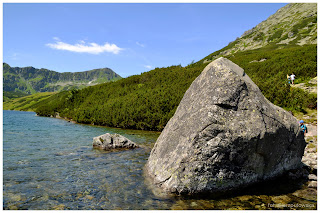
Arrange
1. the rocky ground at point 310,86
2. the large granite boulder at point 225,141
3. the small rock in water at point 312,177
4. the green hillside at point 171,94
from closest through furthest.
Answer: the large granite boulder at point 225,141, the small rock in water at point 312,177, the green hillside at point 171,94, the rocky ground at point 310,86

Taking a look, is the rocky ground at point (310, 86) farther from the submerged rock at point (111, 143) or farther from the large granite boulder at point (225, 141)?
the submerged rock at point (111, 143)

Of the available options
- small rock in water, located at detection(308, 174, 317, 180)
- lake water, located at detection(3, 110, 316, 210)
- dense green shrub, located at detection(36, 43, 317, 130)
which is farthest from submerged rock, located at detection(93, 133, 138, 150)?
dense green shrub, located at detection(36, 43, 317, 130)

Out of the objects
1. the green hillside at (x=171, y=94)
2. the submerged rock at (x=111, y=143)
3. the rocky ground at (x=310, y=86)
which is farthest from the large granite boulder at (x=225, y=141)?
the rocky ground at (x=310, y=86)

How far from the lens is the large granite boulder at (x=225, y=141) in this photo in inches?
303

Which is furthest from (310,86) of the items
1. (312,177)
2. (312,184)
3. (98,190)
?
(98,190)

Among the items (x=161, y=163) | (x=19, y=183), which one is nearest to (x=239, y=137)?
(x=161, y=163)

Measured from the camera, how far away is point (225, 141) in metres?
7.71

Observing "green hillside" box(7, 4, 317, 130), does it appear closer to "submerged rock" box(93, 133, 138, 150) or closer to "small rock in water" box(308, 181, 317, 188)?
"submerged rock" box(93, 133, 138, 150)

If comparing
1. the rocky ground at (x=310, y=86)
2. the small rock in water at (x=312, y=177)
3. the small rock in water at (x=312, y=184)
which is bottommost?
the small rock in water at (x=312, y=184)

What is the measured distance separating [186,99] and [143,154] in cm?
573

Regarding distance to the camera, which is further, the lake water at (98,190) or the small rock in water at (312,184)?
the small rock in water at (312,184)

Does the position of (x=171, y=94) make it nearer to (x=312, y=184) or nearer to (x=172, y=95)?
(x=172, y=95)

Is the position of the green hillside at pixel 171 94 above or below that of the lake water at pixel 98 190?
above

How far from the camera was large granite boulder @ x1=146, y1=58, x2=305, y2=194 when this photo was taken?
303 inches
